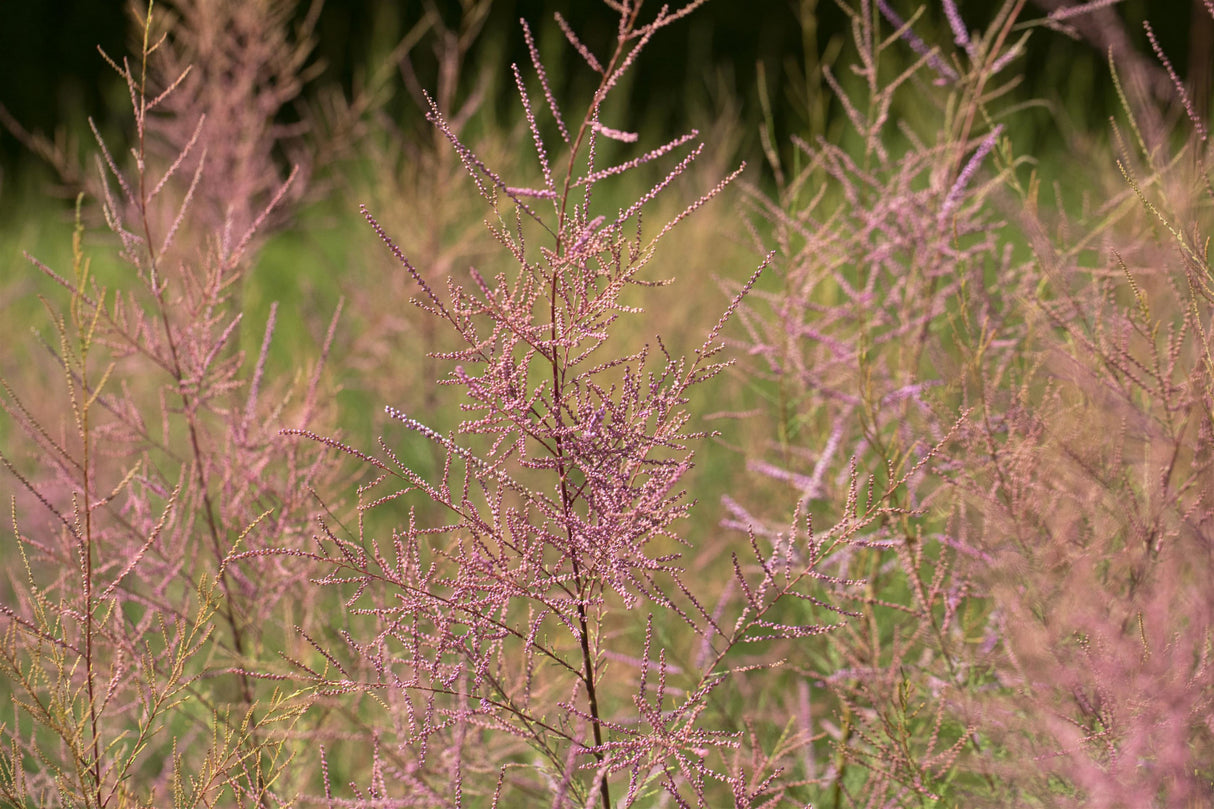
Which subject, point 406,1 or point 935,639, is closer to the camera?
point 935,639

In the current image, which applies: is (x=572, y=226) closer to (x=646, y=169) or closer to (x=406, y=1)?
(x=646, y=169)

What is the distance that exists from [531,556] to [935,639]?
45 centimetres

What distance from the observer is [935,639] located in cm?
98

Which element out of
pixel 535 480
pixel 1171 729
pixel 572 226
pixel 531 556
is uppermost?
pixel 572 226

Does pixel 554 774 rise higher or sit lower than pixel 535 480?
higher

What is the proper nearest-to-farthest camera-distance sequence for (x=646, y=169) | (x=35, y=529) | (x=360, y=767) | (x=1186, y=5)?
(x=360, y=767), (x=35, y=529), (x=646, y=169), (x=1186, y=5)

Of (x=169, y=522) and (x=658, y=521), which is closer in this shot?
(x=658, y=521)

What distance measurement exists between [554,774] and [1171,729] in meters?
0.43

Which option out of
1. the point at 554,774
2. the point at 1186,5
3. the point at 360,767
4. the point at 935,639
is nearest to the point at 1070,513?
the point at 935,639

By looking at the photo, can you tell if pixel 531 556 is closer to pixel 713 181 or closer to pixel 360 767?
pixel 360 767

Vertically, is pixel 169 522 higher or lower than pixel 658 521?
lower

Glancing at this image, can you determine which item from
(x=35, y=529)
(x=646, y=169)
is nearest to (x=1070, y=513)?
(x=35, y=529)

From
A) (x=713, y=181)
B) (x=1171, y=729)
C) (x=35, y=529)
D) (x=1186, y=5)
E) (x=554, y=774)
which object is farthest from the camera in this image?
(x=1186, y=5)

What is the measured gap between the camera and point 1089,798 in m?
0.78
